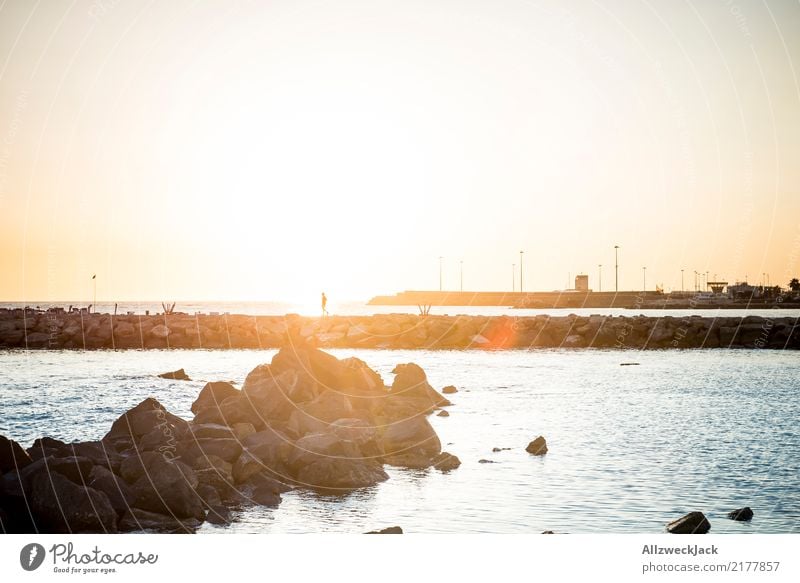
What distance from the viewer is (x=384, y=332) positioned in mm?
65438

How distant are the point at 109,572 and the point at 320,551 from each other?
2.81 m

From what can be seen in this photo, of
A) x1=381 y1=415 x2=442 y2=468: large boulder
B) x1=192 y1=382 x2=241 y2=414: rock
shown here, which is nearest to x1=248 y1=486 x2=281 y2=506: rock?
x1=381 y1=415 x2=442 y2=468: large boulder

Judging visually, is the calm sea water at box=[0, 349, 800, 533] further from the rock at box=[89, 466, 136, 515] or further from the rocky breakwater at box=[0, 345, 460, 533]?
the rock at box=[89, 466, 136, 515]

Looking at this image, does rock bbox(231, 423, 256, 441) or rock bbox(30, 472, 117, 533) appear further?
rock bbox(231, 423, 256, 441)

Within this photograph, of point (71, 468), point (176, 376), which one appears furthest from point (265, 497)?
point (176, 376)

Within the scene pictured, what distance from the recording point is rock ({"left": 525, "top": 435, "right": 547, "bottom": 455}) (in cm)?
1948

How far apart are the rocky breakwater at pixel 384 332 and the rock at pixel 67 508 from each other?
156 feet

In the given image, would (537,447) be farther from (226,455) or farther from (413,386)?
(413,386)

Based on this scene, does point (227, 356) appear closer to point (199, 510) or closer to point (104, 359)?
point (104, 359)

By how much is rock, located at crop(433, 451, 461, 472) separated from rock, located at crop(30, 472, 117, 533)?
7.82 meters

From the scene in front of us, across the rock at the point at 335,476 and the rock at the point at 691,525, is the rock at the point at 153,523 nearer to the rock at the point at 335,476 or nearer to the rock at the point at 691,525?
the rock at the point at 335,476

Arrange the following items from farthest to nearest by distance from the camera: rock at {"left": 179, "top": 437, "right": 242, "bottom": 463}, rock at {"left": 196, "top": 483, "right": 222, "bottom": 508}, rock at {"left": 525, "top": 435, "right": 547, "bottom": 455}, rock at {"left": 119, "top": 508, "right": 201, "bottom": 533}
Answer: rock at {"left": 525, "top": 435, "right": 547, "bottom": 455}, rock at {"left": 179, "top": 437, "right": 242, "bottom": 463}, rock at {"left": 196, "top": 483, "right": 222, "bottom": 508}, rock at {"left": 119, "top": 508, "right": 201, "bottom": 533}

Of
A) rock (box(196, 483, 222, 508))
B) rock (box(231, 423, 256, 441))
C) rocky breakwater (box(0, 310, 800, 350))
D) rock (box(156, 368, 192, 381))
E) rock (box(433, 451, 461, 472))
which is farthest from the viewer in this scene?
rocky breakwater (box(0, 310, 800, 350))

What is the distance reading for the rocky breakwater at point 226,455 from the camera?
1245 centimetres
